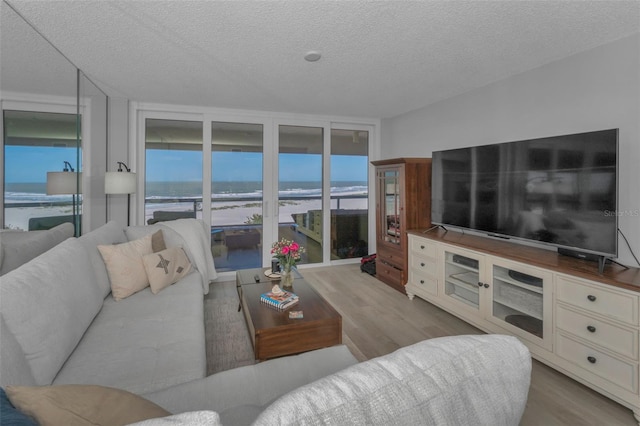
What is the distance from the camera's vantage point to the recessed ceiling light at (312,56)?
2.52 m

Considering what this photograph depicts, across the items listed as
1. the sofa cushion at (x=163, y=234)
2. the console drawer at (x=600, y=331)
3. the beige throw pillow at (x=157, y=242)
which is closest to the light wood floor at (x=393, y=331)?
the console drawer at (x=600, y=331)

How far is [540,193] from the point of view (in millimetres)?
2453

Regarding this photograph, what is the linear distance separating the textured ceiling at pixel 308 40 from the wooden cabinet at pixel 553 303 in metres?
1.61

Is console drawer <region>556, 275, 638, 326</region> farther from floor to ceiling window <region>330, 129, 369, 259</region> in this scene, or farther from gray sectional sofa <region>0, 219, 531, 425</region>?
floor to ceiling window <region>330, 129, 369, 259</region>

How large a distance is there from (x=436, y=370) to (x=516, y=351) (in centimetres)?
23

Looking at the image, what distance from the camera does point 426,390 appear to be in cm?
61

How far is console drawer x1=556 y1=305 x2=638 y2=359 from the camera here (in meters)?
1.76

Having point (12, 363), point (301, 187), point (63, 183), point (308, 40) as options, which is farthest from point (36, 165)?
point (301, 187)

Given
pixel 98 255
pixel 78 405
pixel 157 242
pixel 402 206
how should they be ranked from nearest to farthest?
pixel 78 405 < pixel 98 255 < pixel 157 242 < pixel 402 206

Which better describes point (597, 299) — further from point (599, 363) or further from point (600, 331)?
point (599, 363)

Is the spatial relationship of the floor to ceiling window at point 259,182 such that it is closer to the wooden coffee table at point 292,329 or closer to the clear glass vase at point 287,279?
the clear glass vase at point 287,279

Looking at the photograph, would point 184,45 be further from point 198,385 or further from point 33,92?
point 198,385

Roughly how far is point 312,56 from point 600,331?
9.01ft

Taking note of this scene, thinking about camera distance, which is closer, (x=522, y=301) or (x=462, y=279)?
(x=522, y=301)
